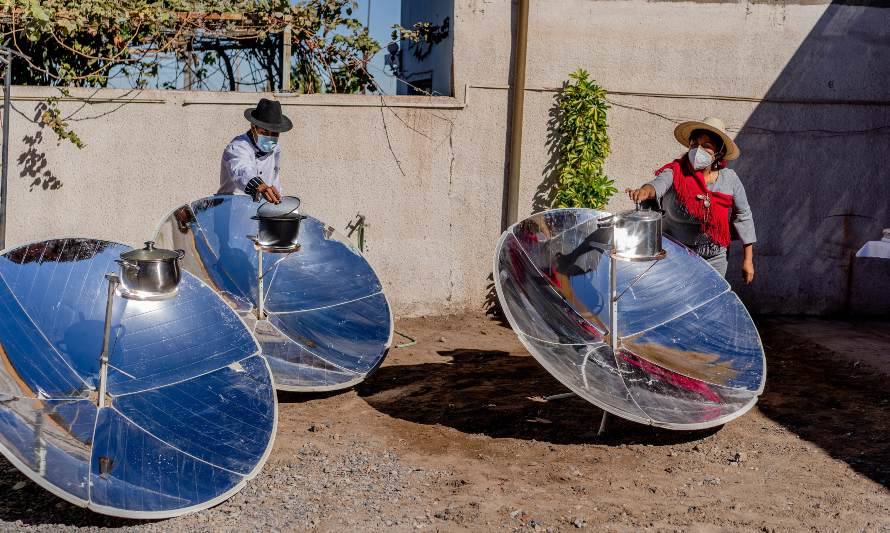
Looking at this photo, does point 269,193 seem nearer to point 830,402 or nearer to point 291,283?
point 291,283

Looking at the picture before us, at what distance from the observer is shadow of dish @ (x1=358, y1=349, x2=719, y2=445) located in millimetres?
6379

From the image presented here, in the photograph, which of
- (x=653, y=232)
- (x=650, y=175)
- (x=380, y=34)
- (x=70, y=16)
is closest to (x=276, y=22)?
(x=380, y=34)

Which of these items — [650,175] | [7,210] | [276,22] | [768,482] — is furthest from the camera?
[650,175]

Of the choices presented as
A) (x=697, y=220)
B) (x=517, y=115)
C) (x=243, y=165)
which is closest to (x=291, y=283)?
(x=243, y=165)

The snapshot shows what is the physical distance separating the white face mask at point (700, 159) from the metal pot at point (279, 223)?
2527mm

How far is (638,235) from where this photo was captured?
19.0ft

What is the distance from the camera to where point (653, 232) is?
5.78 m

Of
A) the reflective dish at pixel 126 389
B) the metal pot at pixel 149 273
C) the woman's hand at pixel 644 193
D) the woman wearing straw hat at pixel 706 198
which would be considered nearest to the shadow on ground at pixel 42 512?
the reflective dish at pixel 126 389

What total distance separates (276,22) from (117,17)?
128 centimetres

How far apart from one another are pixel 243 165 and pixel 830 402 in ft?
14.3

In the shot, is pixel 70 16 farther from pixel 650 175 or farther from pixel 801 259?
pixel 801 259

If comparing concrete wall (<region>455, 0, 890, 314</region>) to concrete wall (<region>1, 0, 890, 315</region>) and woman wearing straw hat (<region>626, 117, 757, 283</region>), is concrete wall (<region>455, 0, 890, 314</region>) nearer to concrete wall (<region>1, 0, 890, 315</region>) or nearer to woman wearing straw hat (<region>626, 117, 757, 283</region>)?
concrete wall (<region>1, 0, 890, 315</region>)

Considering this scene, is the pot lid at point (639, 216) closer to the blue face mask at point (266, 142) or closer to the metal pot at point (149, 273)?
the metal pot at point (149, 273)

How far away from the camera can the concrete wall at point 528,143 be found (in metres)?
8.31
